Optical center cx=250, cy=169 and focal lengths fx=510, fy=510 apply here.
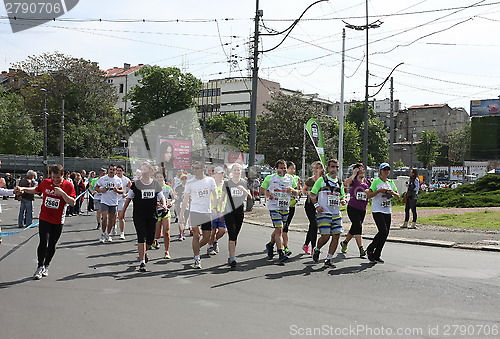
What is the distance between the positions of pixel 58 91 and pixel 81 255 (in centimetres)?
5740


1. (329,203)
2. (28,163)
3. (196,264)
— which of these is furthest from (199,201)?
(28,163)

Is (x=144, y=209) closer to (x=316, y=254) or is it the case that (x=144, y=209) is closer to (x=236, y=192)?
(x=236, y=192)

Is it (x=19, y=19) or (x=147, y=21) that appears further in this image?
(x=147, y=21)

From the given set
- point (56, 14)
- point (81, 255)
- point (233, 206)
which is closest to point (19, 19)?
point (56, 14)

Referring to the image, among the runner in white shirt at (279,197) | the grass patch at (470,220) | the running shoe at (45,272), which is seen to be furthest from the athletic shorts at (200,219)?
the grass patch at (470,220)

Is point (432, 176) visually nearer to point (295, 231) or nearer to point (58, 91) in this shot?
point (58, 91)

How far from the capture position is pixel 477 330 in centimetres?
534

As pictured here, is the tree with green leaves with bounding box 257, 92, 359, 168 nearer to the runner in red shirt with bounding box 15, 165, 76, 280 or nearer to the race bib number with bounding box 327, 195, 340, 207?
the race bib number with bounding box 327, 195, 340, 207

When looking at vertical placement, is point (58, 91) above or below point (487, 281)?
above

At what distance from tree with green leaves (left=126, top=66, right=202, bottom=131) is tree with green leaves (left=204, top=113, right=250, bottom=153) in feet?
30.4

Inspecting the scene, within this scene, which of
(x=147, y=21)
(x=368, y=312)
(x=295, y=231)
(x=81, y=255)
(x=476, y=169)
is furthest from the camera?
(x=476, y=169)

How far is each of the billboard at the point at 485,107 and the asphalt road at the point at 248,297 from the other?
43.1 metres

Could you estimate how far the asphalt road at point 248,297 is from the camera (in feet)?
17.6

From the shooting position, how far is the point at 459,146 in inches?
3536
